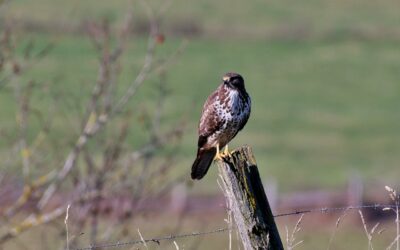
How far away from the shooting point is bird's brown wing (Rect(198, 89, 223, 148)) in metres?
8.80

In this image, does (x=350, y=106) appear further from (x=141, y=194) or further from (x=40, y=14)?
(x=141, y=194)

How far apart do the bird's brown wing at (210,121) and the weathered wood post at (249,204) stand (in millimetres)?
2763

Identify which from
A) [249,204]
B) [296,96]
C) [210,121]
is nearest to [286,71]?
[296,96]

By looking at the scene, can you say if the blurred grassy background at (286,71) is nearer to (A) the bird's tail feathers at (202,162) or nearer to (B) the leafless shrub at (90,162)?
(B) the leafless shrub at (90,162)

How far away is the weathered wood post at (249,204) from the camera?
5.89 meters

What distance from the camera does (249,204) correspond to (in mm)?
5918

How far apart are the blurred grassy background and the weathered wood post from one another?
21779mm

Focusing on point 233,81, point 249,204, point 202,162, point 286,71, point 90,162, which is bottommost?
point 286,71

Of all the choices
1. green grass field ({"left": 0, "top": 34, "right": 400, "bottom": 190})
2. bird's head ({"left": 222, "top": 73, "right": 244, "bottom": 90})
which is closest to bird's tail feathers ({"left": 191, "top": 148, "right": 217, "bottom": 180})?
bird's head ({"left": 222, "top": 73, "right": 244, "bottom": 90})

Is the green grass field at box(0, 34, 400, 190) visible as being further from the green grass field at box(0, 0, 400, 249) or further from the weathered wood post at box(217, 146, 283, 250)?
the weathered wood post at box(217, 146, 283, 250)

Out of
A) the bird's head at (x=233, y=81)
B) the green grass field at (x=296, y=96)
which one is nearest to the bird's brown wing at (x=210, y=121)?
the bird's head at (x=233, y=81)

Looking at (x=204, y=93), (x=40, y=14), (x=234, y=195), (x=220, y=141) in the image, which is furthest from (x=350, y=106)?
(x=234, y=195)

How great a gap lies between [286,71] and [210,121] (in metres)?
33.1

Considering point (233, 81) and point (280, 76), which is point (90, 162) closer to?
point (233, 81)
